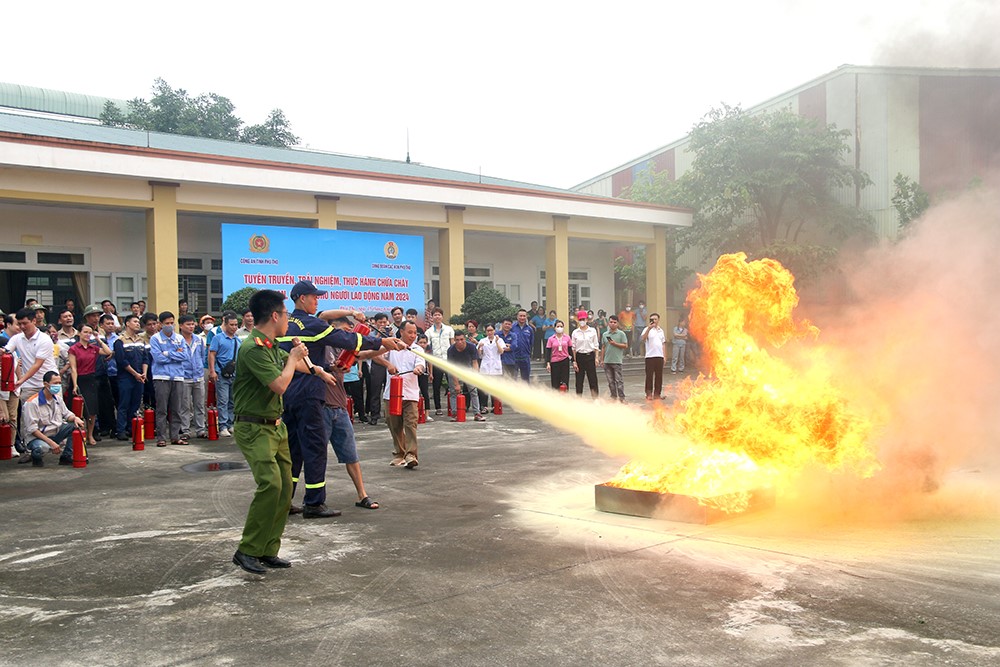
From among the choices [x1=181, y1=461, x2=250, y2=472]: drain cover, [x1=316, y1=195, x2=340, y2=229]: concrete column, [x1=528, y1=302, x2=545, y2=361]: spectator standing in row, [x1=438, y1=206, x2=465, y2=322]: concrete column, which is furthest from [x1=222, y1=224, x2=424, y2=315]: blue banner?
[x1=181, y1=461, x2=250, y2=472]: drain cover

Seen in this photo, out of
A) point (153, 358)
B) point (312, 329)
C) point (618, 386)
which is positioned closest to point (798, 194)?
point (618, 386)

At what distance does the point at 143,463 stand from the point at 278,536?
583 centimetres

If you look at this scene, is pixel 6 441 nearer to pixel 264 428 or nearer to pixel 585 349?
pixel 264 428

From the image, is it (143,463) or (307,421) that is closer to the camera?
(307,421)

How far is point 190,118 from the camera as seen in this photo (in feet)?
136

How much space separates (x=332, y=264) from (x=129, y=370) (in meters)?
8.61

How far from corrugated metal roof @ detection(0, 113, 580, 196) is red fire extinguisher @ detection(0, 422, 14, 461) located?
458 inches

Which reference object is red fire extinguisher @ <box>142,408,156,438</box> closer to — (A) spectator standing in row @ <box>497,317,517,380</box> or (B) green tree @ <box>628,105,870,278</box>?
(A) spectator standing in row @ <box>497,317,517,380</box>

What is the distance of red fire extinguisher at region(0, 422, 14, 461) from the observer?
11.0 metres

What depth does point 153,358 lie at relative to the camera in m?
12.4

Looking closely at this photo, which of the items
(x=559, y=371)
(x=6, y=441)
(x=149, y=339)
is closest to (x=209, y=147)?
(x=149, y=339)

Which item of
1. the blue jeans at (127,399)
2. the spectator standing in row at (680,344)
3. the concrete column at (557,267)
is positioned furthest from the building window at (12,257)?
the spectator standing in row at (680,344)

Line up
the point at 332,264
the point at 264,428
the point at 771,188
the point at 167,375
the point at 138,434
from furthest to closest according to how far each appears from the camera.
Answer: the point at 771,188, the point at 332,264, the point at 167,375, the point at 138,434, the point at 264,428

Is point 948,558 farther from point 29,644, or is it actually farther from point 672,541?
point 29,644
